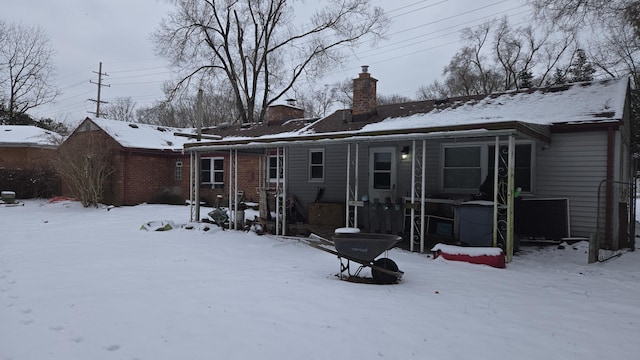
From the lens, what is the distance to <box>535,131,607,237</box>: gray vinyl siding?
898 cm

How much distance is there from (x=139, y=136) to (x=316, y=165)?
36.7ft

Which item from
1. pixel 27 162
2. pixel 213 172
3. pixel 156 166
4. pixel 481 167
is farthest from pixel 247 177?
pixel 27 162

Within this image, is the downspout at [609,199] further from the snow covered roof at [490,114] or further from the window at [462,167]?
the window at [462,167]

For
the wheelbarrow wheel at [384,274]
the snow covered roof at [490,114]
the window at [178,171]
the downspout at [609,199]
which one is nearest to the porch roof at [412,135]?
the snow covered roof at [490,114]

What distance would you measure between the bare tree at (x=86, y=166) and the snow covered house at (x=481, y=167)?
7347 millimetres

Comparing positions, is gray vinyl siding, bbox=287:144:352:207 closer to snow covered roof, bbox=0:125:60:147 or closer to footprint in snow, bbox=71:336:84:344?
footprint in snow, bbox=71:336:84:344

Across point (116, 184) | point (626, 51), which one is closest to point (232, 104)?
point (116, 184)

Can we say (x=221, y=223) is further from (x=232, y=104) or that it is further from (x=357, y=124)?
(x=232, y=104)

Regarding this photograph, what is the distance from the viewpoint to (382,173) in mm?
11945

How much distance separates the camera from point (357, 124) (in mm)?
13086

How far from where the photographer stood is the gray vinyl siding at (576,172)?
8.98 m

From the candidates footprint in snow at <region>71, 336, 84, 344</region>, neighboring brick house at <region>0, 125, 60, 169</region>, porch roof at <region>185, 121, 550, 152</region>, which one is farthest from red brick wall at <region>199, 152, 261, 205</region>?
footprint in snow at <region>71, 336, 84, 344</region>

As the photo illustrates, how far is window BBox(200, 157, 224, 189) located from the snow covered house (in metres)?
6.20

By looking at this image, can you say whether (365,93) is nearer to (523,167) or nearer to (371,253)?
(523,167)
